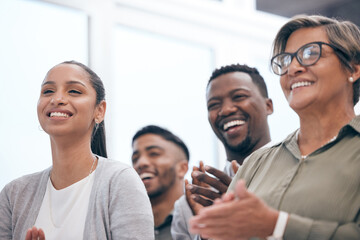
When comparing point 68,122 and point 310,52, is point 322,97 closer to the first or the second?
point 310,52

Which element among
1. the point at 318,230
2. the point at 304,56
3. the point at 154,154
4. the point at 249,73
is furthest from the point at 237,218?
the point at 154,154

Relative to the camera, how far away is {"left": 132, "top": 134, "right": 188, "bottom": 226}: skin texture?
297 cm

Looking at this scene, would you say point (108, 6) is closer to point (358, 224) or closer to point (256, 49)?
point (256, 49)

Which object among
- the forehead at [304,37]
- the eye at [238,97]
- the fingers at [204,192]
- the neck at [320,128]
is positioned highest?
the forehead at [304,37]

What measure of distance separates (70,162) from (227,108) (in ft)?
2.95

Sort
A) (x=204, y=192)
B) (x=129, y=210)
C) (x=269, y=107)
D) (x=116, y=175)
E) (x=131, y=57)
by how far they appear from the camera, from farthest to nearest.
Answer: (x=131, y=57), (x=269, y=107), (x=204, y=192), (x=116, y=175), (x=129, y=210)

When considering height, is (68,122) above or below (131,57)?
below

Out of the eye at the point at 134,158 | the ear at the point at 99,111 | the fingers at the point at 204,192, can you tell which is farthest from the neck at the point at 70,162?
the eye at the point at 134,158

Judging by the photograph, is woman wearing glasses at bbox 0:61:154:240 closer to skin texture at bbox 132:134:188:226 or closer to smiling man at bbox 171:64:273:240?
smiling man at bbox 171:64:273:240

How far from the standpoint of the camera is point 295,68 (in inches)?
66.5

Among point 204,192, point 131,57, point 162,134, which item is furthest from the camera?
point 131,57

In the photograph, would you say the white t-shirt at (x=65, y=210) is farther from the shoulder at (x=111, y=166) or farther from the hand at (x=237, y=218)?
the hand at (x=237, y=218)

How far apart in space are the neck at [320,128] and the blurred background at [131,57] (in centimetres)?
198

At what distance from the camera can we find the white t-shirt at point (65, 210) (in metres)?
1.85
